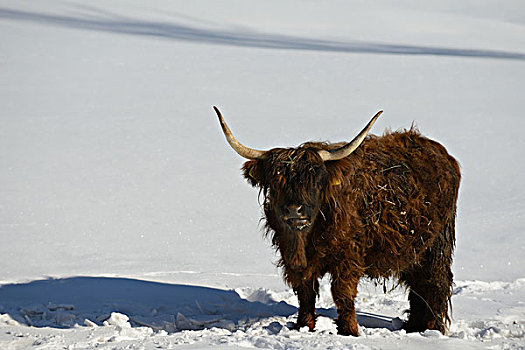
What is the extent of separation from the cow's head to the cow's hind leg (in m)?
1.13

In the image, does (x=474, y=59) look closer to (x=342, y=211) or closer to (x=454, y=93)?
(x=454, y=93)

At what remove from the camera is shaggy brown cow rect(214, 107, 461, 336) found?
502cm

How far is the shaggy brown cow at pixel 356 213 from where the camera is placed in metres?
5.02

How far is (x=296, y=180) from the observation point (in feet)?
16.2

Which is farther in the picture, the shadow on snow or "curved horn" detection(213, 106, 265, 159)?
the shadow on snow

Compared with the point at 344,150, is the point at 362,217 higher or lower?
lower

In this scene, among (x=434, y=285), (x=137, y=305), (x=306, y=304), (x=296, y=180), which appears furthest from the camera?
(x=137, y=305)

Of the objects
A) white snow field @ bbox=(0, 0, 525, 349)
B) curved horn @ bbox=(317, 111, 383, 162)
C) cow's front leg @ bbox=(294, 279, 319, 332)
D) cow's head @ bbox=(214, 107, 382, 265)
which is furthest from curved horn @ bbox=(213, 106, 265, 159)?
white snow field @ bbox=(0, 0, 525, 349)

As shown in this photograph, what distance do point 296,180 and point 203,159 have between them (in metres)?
6.08

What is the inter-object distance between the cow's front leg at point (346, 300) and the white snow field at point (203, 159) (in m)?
0.14

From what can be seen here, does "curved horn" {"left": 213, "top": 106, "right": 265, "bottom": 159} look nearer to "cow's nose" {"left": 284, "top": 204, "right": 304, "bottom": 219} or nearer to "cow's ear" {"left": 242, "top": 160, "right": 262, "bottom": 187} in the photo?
"cow's ear" {"left": 242, "top": 160, "right": 262, "bottom": 187}

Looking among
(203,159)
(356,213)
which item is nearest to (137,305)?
(356,213)

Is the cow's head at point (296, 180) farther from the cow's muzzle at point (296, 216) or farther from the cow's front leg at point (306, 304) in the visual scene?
the cow's front leg at point (306, 304)

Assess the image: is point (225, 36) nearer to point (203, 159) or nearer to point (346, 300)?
point (203, 159)
